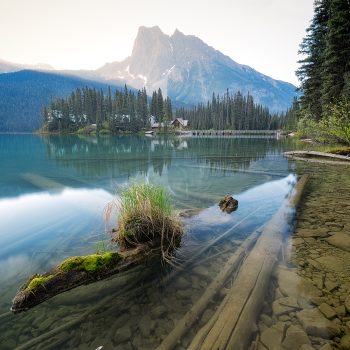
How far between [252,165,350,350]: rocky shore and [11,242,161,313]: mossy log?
11.4 feet

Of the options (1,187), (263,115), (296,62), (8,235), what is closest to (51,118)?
(263,115)

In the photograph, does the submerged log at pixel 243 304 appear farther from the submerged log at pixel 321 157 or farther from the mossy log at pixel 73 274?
the submerged log at pixel 321 157

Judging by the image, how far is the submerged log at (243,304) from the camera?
14.9 feet

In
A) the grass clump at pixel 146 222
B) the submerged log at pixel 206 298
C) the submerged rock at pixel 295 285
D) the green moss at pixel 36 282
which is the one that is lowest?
the submerged log at pixel 206 298

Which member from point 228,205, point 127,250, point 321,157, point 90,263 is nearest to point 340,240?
point 228,205

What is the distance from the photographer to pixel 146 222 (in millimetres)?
8031

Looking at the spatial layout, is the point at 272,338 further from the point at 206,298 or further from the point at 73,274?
the point at 73,274

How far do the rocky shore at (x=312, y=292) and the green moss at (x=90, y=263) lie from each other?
365 cm

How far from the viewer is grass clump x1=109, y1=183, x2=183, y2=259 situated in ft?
26.1

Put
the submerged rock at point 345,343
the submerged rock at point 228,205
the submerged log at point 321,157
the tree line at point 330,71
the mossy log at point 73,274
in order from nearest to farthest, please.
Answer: the submerged rock at point 345,343 < the mossy log at point 73,274 < the submerged rock at point 228,205 < the submerged log at point 321,157 < the tree line at point 330,71

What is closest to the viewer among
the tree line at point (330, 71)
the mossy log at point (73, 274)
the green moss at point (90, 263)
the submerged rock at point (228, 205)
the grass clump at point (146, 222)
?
the mossy log at point (73, 274)

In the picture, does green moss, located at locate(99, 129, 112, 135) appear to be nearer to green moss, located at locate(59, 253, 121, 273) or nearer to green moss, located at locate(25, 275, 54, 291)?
green moss, located at locate(59, 253, 121, 273)

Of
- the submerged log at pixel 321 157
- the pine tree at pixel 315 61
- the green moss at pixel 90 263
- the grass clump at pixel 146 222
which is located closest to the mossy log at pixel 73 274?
the green moss at pixel 90 263

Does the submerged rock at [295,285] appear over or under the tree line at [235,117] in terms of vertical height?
under
